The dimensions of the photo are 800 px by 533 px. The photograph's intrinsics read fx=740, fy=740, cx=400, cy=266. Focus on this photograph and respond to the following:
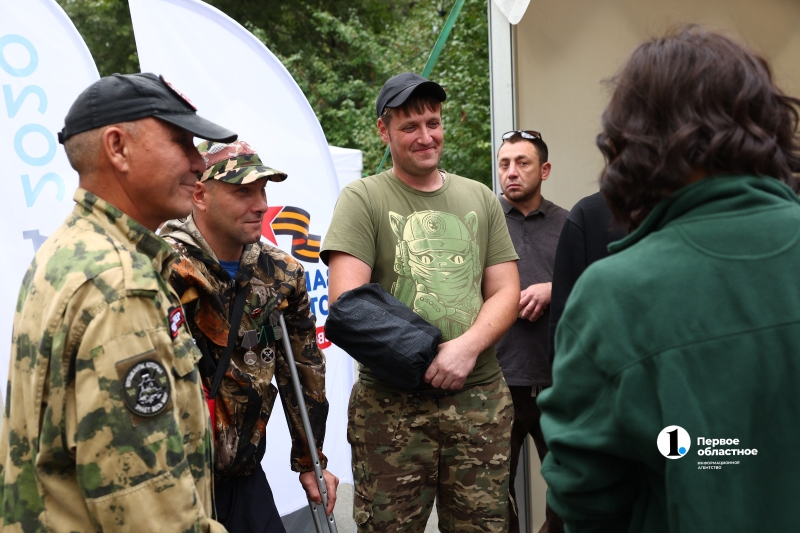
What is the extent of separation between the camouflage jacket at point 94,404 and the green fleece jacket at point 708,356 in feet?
2.85

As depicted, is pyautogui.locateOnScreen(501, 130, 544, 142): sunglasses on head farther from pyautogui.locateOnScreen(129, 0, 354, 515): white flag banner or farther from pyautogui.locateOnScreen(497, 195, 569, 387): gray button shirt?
pyautogui.locateOnScreen(129, 0, 354, 515): white flag banner

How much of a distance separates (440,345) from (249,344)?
72 cm

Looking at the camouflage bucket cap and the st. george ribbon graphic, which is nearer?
the camouflage bucket cap

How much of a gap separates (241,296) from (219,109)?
55.9 inches

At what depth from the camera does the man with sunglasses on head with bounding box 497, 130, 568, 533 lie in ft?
12.8

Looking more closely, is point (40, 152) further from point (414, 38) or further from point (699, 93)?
point (414, 38)

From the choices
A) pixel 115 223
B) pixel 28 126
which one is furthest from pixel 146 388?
pixel 28 126

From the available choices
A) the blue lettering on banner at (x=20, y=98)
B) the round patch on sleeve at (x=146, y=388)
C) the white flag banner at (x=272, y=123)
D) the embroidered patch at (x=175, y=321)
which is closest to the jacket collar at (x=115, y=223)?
the embroidered patch at (x=175, y=321)

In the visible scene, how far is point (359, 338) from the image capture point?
272 centimetres

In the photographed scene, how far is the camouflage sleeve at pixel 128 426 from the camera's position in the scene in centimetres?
150

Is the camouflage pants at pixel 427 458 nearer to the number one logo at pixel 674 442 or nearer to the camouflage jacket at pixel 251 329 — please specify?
the camouflage jacket at pixel 251 329

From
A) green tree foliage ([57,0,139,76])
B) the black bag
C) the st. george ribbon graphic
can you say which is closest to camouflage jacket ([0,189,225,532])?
the black bag

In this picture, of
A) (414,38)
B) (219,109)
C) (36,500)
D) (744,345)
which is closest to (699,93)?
(744,345)

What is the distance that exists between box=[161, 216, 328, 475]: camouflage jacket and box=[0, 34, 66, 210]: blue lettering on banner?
603 millimetres
